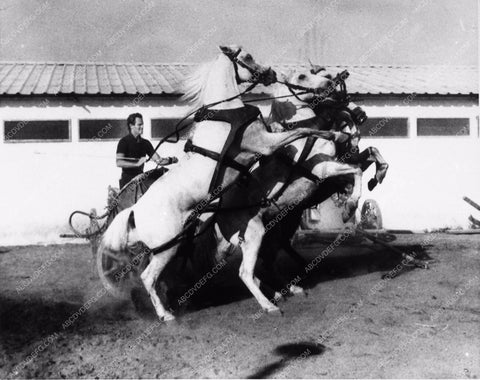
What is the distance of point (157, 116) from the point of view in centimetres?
1228

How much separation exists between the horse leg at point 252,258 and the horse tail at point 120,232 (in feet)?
4.03

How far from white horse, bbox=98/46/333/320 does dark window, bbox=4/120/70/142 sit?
7.12 meters

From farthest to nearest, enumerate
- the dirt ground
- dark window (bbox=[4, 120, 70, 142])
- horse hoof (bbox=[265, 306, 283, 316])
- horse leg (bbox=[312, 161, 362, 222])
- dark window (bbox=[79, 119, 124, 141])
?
dark window (bbox=[79, 119, 124, 141]) → dark window (bbox=[4, 120, 70, 142]) → horse leg (bbox=[312, 161, 362, 222]) → horse hoof (bbox=[265, 306, 283, 316]) → the dirt ground

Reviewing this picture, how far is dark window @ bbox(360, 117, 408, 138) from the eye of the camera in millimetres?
13195

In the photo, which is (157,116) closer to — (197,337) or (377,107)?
(377,107)

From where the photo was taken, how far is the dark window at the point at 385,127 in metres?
13.2

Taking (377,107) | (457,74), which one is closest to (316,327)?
(377,107)

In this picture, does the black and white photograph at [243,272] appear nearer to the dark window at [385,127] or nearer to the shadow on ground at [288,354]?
the shadow on ground at [288,354]

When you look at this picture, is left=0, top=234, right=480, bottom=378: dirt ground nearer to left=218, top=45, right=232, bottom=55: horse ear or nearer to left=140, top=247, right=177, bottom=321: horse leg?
left=140, top=247, right=177, bottom=321: horse leg

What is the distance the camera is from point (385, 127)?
1327 cm

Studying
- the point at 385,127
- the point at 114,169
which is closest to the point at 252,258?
the point at 114,169

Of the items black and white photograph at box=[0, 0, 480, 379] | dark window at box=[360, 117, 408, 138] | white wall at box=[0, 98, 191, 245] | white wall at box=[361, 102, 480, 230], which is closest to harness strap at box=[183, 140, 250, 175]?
black and white photograph at box=[0, 0, 480, 379]

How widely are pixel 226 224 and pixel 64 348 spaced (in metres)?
2.15

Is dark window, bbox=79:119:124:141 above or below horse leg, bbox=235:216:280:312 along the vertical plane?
above
